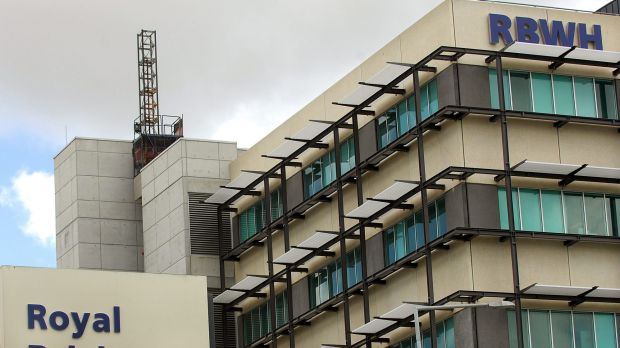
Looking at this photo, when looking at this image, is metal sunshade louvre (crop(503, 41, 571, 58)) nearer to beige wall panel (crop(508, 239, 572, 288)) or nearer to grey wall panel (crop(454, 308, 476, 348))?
beige wall panel (crop(508, 239, 572, 288))

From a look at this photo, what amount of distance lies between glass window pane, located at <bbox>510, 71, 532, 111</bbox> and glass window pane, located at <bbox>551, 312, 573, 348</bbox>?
11.4 metres

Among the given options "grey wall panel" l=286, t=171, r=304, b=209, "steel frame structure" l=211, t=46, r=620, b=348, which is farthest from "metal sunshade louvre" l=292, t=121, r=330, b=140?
"grey wall panel" l=286, t=171, r=304, b=209

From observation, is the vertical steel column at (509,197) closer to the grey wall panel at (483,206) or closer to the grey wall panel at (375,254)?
the grey wall panel at (483,206)

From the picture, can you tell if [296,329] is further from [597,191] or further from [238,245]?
[597,191]

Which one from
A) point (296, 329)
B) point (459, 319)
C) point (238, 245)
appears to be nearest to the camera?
point (459, 319)

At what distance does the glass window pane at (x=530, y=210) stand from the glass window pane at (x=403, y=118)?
8.12m

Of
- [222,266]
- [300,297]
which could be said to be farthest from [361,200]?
[222,266]

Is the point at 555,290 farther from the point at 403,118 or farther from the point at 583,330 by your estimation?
the point at 403,118

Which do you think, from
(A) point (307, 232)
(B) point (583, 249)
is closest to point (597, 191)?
(B) point (583, 249)

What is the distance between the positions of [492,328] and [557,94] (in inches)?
560

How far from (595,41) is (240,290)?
30204 millimetres

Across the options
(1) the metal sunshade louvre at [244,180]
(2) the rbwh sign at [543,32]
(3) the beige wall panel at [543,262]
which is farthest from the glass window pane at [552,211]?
(1) the metal sunshade louvre at [244,180]

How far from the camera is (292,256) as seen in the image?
111 m

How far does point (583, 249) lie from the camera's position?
97.8 metres
